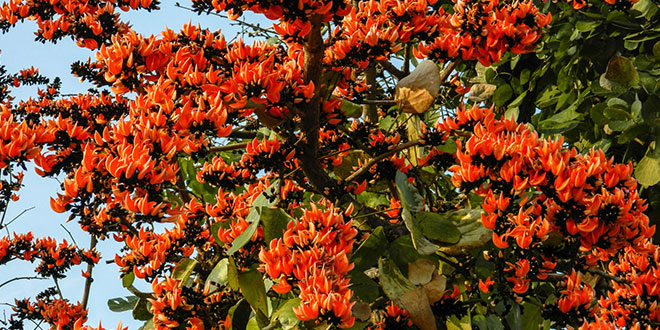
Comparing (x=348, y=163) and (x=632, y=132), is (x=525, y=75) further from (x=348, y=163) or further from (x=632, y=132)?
(x=348, y=163)

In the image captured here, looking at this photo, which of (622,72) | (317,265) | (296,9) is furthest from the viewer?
(622,72)

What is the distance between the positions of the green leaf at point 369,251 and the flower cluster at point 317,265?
23cm

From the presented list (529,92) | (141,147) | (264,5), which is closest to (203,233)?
(141,147)

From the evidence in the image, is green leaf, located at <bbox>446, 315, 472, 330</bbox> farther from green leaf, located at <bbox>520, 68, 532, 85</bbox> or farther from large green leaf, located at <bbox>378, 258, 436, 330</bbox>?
green leaf, located at <bbox>520, 68, 532, 85</bbox>

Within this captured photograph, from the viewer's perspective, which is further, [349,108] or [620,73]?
[620,73]

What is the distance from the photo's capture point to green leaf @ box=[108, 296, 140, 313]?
289cm

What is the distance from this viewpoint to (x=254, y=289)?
6.59 ft

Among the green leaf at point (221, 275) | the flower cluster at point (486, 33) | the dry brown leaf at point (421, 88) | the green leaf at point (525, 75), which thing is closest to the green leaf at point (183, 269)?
the green leaf at point (221, 275)

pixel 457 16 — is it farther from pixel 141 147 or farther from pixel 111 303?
→ pixel 111 303

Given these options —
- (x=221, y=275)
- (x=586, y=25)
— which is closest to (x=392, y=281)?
(x=221, y=275)

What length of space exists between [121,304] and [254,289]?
1.22 m

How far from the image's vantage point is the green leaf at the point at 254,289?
1989mm

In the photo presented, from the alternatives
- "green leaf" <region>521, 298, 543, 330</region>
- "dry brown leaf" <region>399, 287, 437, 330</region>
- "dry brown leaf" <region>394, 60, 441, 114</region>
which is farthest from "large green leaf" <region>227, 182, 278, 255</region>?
"green leaf" <region>521, 298, 543, 330</region>

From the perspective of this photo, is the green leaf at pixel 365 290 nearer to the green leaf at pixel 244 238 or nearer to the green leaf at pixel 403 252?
the green leaf at pixel 403 252
